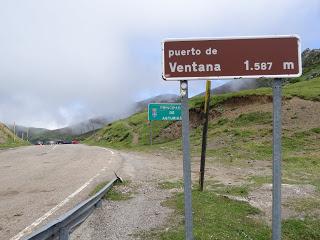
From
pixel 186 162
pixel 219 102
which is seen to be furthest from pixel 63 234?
pixel 219 102

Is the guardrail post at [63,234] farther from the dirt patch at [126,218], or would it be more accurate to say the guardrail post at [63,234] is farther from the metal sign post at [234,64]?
the metal sign post at [234,64]

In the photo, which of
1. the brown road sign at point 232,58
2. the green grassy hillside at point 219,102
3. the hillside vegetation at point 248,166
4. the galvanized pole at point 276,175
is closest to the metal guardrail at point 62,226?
the hillside vegetation at point 248,166

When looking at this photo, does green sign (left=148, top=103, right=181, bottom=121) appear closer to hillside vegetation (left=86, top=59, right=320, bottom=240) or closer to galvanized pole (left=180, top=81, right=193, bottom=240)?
hillside vegetation (left=86, top=59, right=320, bottom=240)

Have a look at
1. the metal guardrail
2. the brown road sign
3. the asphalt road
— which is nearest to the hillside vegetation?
the metal guardrail

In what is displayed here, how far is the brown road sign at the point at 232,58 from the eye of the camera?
4992mm

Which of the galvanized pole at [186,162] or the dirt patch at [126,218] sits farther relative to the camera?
the dirt patch at [126,218]

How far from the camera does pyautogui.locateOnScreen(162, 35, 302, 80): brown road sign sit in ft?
16.4

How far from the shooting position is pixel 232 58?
16.6 ft

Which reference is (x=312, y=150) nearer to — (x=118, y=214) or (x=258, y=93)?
(x=258, y=93)

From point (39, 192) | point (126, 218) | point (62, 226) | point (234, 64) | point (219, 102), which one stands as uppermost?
point (219, 102)

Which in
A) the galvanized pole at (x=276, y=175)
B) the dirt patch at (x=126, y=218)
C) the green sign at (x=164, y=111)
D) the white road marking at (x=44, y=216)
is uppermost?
the green sign at (x=164, y=111)

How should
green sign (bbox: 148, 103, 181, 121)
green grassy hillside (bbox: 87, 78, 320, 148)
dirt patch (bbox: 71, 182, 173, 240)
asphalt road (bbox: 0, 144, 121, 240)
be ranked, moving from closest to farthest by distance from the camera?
dirt patch (bbox: 71, 182, 173, 240) → asphalt road (bbox: 0, 144, 121, 240) → green sign (bbox: 148, 103, 181, 121) → green grassy hillside (bbox: 87, 78, 320, 148)

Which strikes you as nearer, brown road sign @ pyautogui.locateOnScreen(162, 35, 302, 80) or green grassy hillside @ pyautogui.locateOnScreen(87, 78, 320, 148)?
brown road sign @ pyautogui.locateOnScreen(162, 35, 302, 80)

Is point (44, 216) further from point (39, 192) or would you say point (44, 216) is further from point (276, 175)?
point (276, 175)
